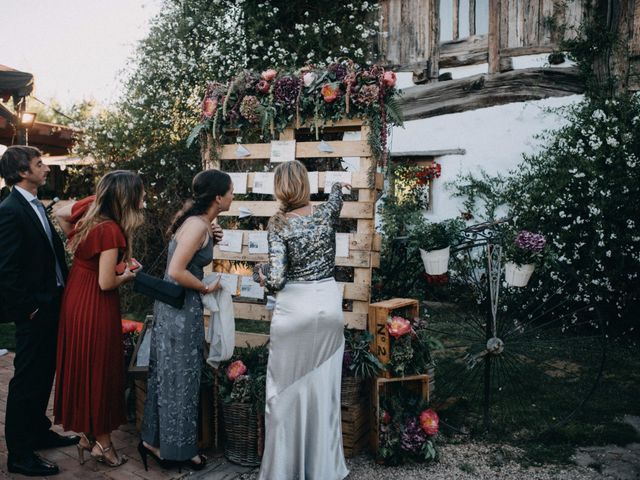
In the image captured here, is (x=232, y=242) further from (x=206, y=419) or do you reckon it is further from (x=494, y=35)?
(x=494, y=35)

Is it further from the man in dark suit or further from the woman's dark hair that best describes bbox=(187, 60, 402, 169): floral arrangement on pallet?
the man in dark suit

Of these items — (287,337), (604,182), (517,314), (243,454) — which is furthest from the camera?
(604,182)

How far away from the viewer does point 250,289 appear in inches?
176

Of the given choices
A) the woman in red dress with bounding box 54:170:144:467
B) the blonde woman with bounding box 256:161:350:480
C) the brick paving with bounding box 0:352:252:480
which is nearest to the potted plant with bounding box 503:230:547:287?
the blonde woman with bounding box 256:161:350:480

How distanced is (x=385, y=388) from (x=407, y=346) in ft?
1.17

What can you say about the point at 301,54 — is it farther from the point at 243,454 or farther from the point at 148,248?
the point at 243,454

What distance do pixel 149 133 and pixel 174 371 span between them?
19.3ft

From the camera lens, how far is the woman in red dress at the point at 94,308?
3162 mm

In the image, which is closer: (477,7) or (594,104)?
(594,104)

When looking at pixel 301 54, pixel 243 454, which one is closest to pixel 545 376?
pixel 243 454

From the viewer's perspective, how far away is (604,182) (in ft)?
20.9

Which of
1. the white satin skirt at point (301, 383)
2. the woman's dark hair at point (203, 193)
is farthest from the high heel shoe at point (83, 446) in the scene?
the woman's dark hair at point (203, 193)

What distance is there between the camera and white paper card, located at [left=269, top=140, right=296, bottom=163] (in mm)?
4344

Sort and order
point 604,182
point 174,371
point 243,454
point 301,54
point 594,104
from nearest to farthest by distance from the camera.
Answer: point 174,371
point 243,454
point 604,182
point 594,104
point 301,54
